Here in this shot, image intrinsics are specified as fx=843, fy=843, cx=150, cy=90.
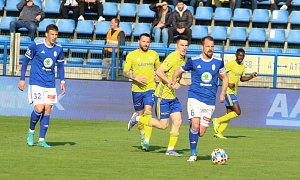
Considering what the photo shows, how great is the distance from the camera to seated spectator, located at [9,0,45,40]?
27.5m

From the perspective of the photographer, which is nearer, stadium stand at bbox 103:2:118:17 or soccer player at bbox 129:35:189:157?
soccer player at bbox 129:35:189:157

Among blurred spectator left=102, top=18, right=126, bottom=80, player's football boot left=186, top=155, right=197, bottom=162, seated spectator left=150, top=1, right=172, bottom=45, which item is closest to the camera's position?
player's football boot left=186, top=155, right=197, bottom=162

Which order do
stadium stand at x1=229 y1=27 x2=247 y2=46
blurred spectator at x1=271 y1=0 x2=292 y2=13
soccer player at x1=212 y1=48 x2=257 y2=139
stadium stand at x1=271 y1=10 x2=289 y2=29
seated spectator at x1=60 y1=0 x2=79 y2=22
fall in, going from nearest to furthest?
soccer player at x1=212 y1=48 x2=257 y2=139 < stadium stand at x1=229 y1=27 x2=247 y2=46 < stadium stand at x1=271 y1=10 x2=289 y2=29 < blurred spectator at x1=271 y1=0 x2=292 y2=13 < seated spectator at x1=60 y1=0 x2=79 y2=22

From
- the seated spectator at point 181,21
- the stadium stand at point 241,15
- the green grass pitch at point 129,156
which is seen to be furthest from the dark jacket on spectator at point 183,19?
the green grass pitch at point 129,156

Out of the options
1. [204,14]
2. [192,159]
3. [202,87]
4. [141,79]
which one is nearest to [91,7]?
[204,14]

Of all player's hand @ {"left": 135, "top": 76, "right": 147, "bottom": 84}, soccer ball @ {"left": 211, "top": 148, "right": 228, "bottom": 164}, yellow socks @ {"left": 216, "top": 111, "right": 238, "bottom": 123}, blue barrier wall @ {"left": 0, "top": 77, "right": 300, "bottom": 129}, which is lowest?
Answer: blue barrier wall @ {"left": 0, "top": 77, "right": 300, "bottom": 129}

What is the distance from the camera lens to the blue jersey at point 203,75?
14156 millimetres

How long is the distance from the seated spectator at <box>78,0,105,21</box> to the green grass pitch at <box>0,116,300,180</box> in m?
7.95

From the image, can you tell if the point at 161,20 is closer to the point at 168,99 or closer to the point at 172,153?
the point at 168,99

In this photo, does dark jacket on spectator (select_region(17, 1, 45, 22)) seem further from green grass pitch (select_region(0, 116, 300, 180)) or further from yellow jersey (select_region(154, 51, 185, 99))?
yellow jersey (select_region(154, 51, 185, 99))

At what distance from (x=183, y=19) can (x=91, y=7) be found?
406 centimetres

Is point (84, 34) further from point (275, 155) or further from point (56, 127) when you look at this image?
point (275, 155)

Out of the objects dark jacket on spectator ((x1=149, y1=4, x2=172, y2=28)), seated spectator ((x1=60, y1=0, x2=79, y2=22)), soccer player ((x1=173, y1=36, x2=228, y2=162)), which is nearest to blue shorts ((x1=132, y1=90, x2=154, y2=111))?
soccer player ((x1=173, y1=36, x2=228, y2=162))

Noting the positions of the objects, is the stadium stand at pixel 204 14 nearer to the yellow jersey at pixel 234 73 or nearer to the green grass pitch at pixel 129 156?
the green grass pitch at pixel 129 156
